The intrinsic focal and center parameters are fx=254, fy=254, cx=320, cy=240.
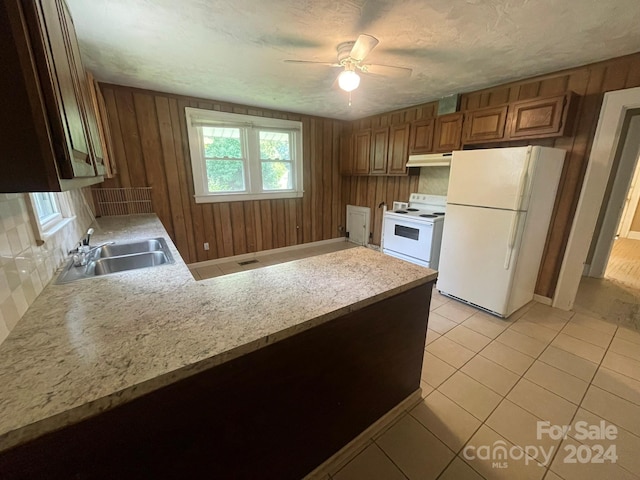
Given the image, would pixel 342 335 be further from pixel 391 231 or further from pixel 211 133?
pixel 211 133

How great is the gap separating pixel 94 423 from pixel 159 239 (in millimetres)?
1762

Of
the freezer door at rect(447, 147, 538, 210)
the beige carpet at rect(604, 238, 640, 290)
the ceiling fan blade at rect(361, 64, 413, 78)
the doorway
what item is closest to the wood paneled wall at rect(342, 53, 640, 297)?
the freezer door at rect(447, 147, 538, 210)

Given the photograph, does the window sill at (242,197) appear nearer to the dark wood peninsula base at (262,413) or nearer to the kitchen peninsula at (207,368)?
the kitchen peninsula at (207,368)

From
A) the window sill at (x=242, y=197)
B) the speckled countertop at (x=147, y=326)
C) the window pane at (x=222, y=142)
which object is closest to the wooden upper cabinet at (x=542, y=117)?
the speckled countertop at (x=147, y=326)

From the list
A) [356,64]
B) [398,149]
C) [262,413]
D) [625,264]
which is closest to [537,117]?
[398,149]

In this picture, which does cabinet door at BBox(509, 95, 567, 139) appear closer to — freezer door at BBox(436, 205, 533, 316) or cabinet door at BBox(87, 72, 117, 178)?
freezer door at BBox(436, 205, 533, 316)

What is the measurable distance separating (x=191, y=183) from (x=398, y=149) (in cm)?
308

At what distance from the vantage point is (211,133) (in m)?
3.66

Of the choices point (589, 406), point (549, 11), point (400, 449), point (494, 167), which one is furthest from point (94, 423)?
point (494, 167)

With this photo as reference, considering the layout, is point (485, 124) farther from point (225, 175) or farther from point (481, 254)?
point (225, 175)

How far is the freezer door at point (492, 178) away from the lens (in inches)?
87.4

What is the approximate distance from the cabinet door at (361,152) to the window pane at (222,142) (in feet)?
6.48

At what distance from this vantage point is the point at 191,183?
364 cm

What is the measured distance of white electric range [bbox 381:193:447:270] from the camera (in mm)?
3156
